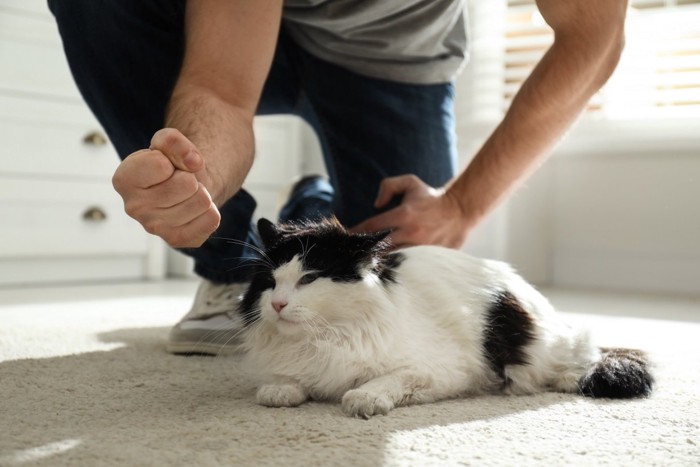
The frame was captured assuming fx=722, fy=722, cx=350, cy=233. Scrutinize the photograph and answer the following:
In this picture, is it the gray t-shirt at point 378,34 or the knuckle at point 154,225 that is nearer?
the knuckle at point 154,225

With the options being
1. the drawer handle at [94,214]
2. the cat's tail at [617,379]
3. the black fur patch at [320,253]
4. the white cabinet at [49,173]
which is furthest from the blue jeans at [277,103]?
the drawer handle at [94,214]

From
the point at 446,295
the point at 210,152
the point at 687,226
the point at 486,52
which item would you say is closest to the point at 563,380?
the point at 446,295

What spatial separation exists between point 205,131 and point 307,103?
2.32ft

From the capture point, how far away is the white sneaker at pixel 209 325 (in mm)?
1435

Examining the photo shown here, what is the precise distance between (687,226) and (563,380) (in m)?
2.05

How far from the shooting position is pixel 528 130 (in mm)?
1393

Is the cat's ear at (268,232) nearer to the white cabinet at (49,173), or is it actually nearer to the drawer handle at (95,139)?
the white cabinet at (49,173)

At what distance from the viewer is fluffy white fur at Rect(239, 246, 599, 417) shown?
37.9 inches

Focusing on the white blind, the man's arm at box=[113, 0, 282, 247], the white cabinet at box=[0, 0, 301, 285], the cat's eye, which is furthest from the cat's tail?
the white blind

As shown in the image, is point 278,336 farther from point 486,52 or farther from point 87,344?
point 486,52

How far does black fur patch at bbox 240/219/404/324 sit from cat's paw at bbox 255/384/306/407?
0.34 feet

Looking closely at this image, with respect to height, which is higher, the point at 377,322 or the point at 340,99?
the point at 340,99

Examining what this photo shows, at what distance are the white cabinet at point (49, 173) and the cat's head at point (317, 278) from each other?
1.73 m

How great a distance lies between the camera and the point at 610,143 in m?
2.97
